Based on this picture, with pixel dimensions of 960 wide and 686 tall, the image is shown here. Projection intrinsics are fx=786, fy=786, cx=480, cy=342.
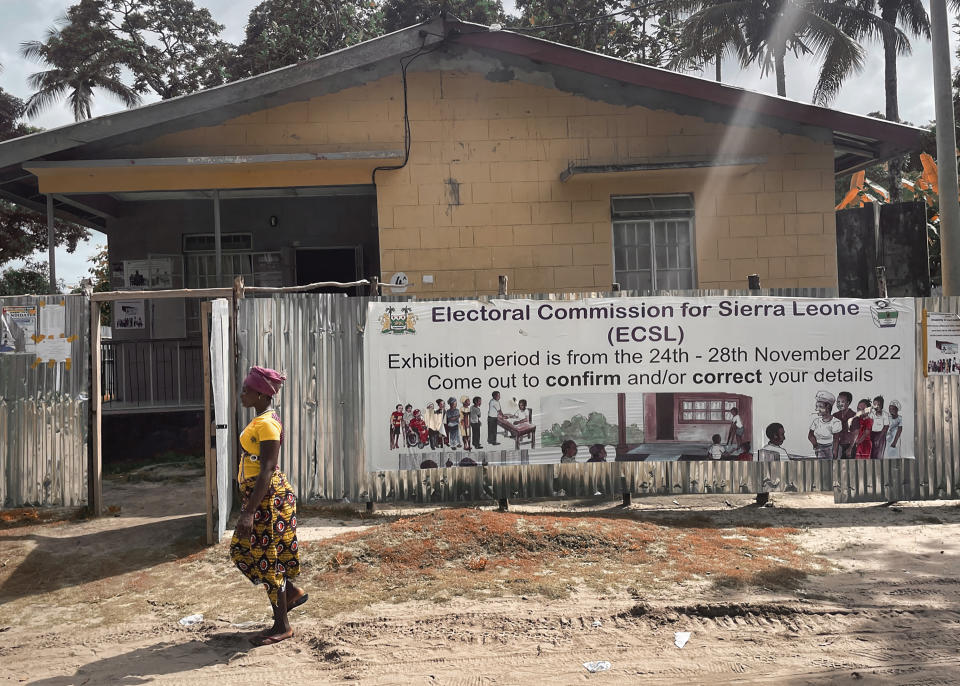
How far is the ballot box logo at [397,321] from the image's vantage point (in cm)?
692

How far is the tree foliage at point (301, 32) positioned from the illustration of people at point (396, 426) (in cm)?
1941

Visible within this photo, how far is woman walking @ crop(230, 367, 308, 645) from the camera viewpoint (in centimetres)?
436

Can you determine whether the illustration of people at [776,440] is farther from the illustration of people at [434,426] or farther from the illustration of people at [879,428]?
the illustration of people at [434,426]

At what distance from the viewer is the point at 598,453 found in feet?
22.9

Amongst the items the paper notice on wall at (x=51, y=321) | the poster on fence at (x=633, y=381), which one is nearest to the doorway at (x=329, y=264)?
the paper notice on wall at (x=51, y=321)

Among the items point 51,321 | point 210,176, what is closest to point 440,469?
point 51,321

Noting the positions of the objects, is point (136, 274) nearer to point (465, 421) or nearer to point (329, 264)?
point (329, 264)

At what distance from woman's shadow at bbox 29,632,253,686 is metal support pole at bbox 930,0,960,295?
8430 millimetres

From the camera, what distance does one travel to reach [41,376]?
23.0ft

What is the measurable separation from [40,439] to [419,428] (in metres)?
3.37

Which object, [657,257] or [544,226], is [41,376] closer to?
[544,226]

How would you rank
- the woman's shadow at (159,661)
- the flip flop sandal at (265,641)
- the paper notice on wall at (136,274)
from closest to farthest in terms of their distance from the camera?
1. the woman's shadow at (159,661)
2. the flip flop sandal at (265,641)
3. the paper notice on wall at (136,274)

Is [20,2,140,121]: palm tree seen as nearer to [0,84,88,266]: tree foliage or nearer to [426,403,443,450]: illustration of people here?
[0,84,88,266]: tree foliage

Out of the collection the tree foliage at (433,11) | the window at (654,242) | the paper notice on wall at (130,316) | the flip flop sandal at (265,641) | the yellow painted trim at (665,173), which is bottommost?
the flip flop sandal at (265,641)
